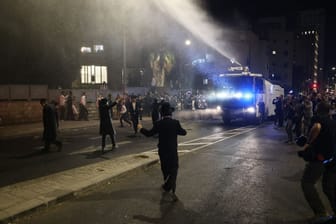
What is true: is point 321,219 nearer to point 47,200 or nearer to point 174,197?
point 174,197

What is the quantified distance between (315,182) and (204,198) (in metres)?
2.00

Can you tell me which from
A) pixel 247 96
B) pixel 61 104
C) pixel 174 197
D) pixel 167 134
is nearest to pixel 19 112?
pixel 61 104

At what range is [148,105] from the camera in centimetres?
2753

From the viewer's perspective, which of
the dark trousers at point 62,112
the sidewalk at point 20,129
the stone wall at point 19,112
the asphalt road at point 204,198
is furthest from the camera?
the dark trousers at point 62,112

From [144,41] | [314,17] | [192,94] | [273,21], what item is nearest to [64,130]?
[192,94]

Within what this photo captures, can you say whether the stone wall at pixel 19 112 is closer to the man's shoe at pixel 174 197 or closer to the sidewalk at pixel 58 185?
the sidewalk at pixel 58 185

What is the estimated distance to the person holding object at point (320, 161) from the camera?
5.30 m

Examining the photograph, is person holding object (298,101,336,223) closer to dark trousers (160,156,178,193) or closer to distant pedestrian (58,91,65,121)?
dark trousers (160,156,178,193)

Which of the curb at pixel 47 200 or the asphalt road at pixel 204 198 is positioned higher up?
the curb at pixel 47 200

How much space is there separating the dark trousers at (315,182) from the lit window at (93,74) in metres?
32.9

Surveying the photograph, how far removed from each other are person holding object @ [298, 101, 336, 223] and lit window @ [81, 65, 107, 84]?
32867 mm

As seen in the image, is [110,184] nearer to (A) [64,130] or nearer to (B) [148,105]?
(A) [64,130]

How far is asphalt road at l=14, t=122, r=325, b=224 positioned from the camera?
563 centimetres

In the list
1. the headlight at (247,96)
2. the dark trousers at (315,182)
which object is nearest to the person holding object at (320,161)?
the dark trousers at (315,182)
